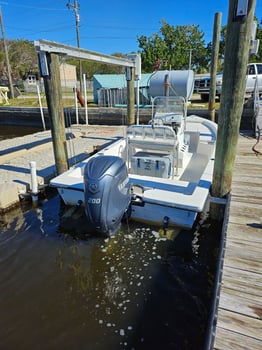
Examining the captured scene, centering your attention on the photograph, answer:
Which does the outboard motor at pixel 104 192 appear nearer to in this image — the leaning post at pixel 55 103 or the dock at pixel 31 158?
the leaning post at pixel 55 103

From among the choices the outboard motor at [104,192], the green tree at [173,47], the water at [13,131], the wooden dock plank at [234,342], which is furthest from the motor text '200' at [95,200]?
the green tree at [173,47]

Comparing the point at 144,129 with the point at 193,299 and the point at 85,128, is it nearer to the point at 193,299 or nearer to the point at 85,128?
the point at 193,299

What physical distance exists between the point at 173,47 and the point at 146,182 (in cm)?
2475

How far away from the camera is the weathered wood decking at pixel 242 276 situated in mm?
1539

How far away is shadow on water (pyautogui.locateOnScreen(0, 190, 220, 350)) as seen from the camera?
208 centimetres

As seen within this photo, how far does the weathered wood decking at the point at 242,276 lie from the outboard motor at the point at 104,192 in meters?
1.19

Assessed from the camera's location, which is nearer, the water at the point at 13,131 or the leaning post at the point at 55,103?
the leaning post at the point at 55,103

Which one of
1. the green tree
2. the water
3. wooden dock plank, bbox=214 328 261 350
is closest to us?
wooden dock plank, bbox=214 328 261 350

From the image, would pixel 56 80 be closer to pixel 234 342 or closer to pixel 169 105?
pixel 169 105

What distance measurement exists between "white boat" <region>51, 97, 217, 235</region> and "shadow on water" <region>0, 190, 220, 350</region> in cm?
36

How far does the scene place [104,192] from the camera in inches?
104

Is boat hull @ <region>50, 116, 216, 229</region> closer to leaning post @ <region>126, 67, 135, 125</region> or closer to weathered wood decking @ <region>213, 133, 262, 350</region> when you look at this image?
weathered wood decking @ <region>213, 133, 262, 350</region>

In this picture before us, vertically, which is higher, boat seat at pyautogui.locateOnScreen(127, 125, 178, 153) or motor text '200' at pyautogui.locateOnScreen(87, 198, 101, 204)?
boat seat at pyautogui.locateOnScreen(127, 125, 178, 153)

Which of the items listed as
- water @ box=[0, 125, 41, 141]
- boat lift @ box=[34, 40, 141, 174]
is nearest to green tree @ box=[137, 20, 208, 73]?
water @ box=[0, 125, 41, 141]
